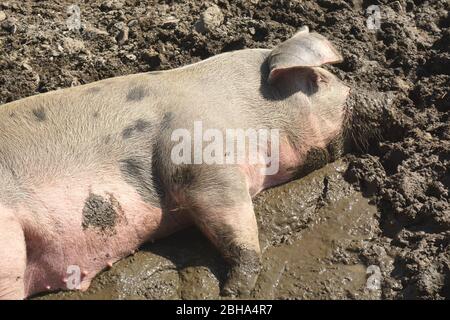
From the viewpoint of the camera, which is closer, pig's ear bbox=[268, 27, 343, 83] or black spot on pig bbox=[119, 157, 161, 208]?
black spot on pig bbox=[119, 157, 161, 208]

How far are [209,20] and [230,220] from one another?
227 centimetres

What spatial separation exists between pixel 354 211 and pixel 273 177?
0.54 meters

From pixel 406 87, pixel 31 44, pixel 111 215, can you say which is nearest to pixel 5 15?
pixel 31 44

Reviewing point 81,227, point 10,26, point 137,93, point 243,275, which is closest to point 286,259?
point 243,275

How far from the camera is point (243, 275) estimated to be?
14.5 feet

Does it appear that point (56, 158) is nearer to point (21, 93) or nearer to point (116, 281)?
point (116, 281)

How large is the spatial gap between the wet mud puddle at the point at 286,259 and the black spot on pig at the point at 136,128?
2.16ft

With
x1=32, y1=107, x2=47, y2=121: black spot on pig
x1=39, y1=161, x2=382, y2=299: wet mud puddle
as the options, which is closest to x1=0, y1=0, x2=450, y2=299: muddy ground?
x1=39, y1=161, x2=382, y2=299: wet mud puddle

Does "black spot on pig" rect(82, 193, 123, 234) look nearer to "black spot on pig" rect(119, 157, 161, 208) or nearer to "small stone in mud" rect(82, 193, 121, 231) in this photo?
"small stone in mud" rect(82, 193, 121, 231)

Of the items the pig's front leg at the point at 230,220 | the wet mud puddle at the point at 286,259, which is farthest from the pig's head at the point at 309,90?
the pig's front leg at the point at 230,220

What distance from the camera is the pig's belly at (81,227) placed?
439cm

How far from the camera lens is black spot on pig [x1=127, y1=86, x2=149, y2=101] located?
480 centimetres

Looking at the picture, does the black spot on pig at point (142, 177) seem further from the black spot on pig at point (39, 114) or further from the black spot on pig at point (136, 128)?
the black spot on pig at point (39, 114)

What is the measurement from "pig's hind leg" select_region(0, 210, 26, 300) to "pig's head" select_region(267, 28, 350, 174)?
176 cm
